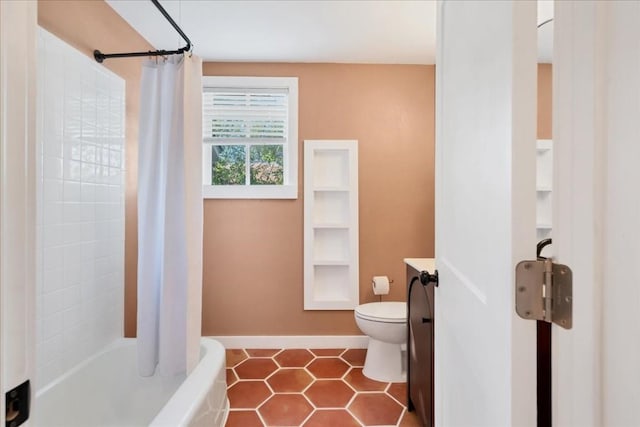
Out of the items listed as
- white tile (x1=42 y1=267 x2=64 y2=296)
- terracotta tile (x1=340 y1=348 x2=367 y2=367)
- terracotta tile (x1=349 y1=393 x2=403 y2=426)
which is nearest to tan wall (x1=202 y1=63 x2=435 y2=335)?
terracotta tile (x1=340 y1=348 x2=367 y2=367)

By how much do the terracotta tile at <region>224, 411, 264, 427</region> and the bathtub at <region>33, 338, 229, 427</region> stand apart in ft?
0.15

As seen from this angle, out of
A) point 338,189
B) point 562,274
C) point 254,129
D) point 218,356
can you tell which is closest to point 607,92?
point 562,274

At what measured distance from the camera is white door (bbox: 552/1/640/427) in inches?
19.2

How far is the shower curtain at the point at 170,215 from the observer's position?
5.30ft

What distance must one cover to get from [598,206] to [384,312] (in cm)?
185

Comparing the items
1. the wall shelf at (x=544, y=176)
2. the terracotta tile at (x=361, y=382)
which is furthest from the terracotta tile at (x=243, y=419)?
the wall shelf at (x=544, y=176)

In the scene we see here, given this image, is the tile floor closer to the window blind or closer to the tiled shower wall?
the tiled shower wall

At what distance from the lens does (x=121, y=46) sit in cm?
204

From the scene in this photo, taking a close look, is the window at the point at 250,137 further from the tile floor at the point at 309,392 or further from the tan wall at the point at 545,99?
the tan wall at the point at 545,99

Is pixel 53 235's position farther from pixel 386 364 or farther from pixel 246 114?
pixel 386 364

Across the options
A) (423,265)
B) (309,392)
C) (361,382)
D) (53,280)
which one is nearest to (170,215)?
(53,280)

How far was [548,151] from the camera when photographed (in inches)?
23.0

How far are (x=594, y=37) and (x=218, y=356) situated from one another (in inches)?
72.4

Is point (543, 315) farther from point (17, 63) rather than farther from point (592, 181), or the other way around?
point (17, 63)
